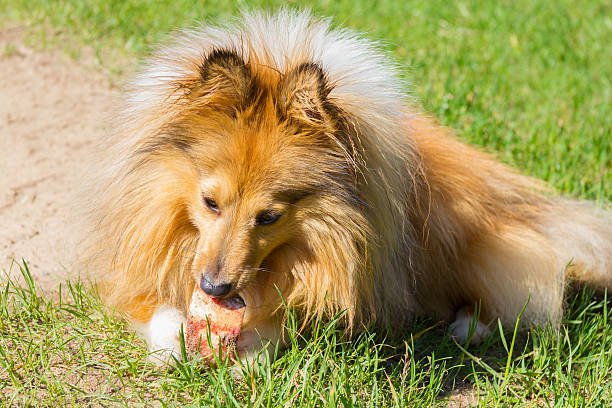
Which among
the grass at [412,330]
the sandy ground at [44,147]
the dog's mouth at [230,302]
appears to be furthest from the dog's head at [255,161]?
the sandy ground at [44,147]

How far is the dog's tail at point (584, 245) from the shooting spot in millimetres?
4121

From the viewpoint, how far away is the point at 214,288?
10.0ft

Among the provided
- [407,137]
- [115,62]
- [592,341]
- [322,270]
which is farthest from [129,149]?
[115,62]

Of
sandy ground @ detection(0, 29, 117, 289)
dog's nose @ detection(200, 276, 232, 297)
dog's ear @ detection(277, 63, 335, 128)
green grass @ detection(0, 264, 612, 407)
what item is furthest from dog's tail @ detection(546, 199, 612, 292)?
sandy ground @ detection(0, 29, 117, 289)

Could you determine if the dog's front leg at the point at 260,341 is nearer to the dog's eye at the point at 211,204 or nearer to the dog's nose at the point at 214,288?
the dog's nose at the point at 214,288

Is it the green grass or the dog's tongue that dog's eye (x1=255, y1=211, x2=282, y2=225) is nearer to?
the dog's tongue

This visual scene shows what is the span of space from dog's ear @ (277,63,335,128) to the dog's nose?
2.14ft

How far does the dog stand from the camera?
307 centimetres

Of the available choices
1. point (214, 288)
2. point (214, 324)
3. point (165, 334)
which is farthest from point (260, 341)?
point (214, 288)

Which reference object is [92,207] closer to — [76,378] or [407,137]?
[76,378]

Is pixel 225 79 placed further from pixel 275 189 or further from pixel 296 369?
pixel 296 369

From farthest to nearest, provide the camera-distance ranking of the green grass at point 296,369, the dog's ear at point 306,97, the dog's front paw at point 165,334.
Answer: the dog's front paw at point 165,334, the green grass at point 296,369, the dog's ear at point 306,97

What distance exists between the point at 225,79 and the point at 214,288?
2.48 feet

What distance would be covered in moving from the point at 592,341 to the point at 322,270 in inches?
57.8
